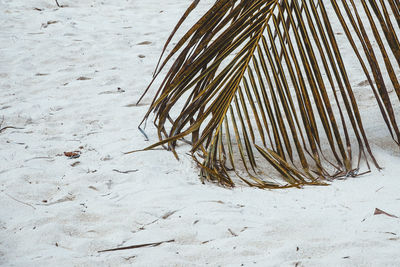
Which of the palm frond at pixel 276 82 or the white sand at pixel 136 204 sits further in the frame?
the palm frond at pixel 276 82

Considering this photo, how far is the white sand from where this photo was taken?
1227mm

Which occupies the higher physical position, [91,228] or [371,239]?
[371,239]

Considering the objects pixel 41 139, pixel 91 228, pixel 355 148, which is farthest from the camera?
pixel 41 139

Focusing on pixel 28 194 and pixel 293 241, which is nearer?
pixel 293 241

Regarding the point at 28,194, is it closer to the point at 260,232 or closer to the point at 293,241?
the point at 260,232

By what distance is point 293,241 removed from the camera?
1.25 meters

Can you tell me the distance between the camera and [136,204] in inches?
61.6

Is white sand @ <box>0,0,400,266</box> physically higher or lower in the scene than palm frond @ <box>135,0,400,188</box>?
lower

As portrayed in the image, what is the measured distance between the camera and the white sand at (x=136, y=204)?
1.23m

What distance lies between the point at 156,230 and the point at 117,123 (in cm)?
113

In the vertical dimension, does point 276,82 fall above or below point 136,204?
above

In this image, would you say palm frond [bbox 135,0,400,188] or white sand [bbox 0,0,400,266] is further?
palm frond [bbox 135,0,400,188]

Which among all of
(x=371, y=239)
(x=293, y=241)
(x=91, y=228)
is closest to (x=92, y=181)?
(x=91, y=228)

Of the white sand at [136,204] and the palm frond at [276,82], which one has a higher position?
Result: the palm frond at [276,82]
